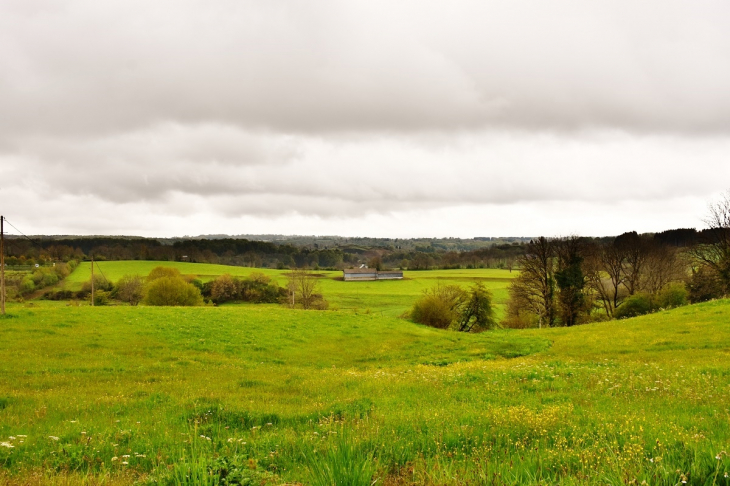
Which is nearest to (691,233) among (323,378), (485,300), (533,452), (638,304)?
(638,304)

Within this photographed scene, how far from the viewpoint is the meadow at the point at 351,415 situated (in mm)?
5461

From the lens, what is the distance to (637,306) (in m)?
53.4

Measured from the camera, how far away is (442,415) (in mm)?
9695

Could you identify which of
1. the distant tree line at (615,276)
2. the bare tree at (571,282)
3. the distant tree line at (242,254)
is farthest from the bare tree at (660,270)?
the distant tree line at (242,254)

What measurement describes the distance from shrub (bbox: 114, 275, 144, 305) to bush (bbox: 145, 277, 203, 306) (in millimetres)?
17841

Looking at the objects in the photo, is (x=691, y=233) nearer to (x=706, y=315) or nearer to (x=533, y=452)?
(x=706, y=315)

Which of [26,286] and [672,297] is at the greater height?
[672,297]

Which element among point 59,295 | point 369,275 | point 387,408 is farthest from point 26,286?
point 387,408

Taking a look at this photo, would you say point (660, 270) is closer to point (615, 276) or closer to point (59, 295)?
point (615, 276)

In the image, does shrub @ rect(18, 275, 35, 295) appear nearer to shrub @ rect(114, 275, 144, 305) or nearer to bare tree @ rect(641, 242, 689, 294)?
shrub @ rect(114, 275, 144, 305)

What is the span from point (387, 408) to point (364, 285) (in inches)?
4496

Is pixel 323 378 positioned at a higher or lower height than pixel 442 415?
lower

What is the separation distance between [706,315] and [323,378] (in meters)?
29.4

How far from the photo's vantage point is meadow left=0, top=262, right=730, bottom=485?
5.46m
